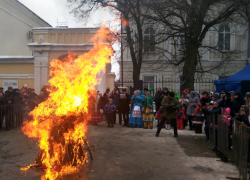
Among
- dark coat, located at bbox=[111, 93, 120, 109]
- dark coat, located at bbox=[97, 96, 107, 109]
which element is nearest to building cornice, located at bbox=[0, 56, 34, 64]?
dark coat, located at bbox=[97, 96, 107, 109]

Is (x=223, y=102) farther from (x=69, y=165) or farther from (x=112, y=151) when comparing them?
(x=69, y=165)

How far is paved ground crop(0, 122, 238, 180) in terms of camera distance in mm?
5438

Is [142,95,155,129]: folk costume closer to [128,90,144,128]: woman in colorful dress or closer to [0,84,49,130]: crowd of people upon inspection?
[128,90,144,128]: woman in colorful dress

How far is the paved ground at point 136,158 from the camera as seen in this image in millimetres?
5438

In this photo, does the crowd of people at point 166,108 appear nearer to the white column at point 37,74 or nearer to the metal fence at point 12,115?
the metal fence at point 12,115

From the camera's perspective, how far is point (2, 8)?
2269cm

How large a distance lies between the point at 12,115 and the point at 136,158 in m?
7.20

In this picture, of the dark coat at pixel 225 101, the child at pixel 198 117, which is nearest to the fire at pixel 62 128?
the dark coat at pixel 225 101

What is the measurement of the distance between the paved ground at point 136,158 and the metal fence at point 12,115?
1490 mm

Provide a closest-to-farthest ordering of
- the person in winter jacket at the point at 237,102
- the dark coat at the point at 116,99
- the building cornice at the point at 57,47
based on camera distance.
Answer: the person in winter jacket at the point at 237,102, the dark coat at the point at 116,99, the building cornice at the point at 57,47

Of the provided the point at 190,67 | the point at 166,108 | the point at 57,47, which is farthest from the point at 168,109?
the point at 57,47

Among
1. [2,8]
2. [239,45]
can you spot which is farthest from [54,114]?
[239,45]

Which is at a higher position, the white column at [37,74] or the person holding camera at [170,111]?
the white column at [37,74]

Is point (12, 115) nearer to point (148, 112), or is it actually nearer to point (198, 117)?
point (148, 112)
